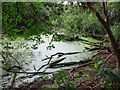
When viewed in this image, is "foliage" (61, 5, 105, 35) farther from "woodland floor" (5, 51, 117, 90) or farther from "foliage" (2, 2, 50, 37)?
"foliage" (2, 2, 50, 37)

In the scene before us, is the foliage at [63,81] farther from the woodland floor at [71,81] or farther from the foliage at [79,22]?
the foliage at [79,22]

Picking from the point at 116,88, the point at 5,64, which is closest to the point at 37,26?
the point at 116,88

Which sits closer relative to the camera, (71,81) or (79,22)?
(71,81)

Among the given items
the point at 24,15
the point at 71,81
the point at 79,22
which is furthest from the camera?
the point at 79,22

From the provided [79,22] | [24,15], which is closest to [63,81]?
[24,15]

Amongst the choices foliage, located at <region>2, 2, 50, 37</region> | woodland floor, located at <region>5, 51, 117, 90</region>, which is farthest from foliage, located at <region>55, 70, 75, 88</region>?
foliage, located at <region>2, 2, 50, 37</region>

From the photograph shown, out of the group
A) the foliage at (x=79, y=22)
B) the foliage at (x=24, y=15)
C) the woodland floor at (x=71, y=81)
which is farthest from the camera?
the foliage at (x=79, y=22)

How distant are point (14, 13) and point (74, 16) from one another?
2952mm

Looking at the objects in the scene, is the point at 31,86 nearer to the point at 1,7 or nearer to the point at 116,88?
the point at 1,7

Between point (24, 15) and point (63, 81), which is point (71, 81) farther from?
point (24, 15)

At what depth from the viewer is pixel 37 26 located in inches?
44.9

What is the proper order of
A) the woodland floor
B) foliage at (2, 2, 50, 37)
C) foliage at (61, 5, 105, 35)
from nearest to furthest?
1. foliage at (2, 2, 50, 37)
2. the woodland floor
3. foliage at (61, 5, 105, 35)

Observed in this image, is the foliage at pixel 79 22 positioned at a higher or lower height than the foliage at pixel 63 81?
higher

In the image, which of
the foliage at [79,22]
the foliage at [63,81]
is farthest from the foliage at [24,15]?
the foliage at [79,22]
